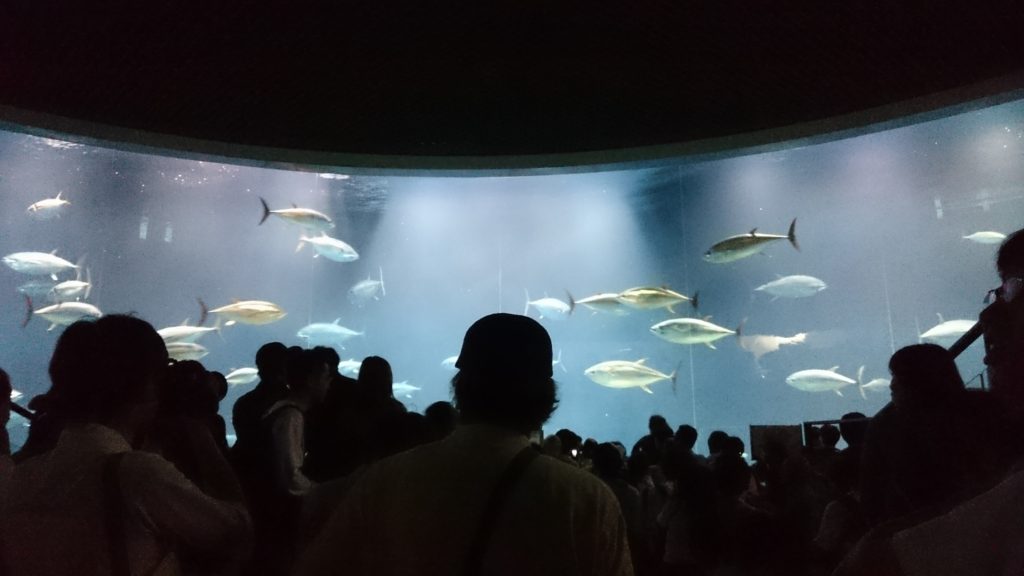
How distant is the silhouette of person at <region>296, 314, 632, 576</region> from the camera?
103 cm

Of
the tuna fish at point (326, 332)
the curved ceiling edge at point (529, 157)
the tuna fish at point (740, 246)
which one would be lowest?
the tuna fish at point (326, 332)

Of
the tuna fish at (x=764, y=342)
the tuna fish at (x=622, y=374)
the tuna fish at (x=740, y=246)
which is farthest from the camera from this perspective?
the tuna fish at (x=764, y=342)

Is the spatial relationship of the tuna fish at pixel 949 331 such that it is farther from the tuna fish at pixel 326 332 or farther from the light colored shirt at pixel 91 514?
the light colored shirt at pixel 91 514

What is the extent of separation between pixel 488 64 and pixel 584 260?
9.60m

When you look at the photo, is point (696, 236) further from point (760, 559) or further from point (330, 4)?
point (760, 559)

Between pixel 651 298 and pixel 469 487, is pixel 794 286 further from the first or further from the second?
pixel 469 487

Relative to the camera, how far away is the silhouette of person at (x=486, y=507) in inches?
40.4

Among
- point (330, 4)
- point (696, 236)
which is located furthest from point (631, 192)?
point (330, 4)

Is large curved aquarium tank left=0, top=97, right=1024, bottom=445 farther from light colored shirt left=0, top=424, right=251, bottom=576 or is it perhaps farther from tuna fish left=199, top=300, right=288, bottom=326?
light colored shirt left=0, top=424, right=251, bottom=576

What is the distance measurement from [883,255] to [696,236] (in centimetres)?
343

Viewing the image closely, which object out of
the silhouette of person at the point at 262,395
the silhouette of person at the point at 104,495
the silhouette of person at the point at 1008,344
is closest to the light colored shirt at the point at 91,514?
the silhouette of person at the point at 104,495

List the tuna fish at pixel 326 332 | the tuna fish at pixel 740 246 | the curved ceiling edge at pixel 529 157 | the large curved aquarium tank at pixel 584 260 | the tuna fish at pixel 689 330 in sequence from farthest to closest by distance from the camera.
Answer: the tuna fish at pixel 326 332
the large curved aquarium tank at pixel 584 260
the tuna fish at pixel 689 330
the tuna fish at pixel 740 246
the curved ceiling edge at pixel 529 157

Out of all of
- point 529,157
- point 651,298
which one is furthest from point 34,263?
point 651,298

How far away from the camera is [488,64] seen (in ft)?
18.0
